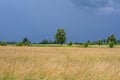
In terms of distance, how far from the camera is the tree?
97.3 meters

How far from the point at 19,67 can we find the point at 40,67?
572mm

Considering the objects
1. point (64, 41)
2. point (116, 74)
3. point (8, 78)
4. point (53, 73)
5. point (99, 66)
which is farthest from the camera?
point (64, 41)

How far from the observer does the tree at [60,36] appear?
97312 millimetres

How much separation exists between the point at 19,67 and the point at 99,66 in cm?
239

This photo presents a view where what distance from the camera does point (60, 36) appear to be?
97812 millimetres

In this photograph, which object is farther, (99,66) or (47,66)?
(99,66)

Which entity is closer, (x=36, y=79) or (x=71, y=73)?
(x=36, y=79)

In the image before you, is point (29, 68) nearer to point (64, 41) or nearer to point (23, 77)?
point (23, 77)

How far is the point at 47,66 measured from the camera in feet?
28.6

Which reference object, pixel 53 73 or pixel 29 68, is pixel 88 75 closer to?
pixel 53 73

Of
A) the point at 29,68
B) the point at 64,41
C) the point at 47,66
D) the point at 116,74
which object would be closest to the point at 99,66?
the point at 116,74

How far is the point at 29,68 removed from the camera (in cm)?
822

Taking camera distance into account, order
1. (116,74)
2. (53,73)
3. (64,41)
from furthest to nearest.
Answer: (64,41) < (116,74) < (53,73)

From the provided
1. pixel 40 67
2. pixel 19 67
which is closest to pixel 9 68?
pixel 19 67
